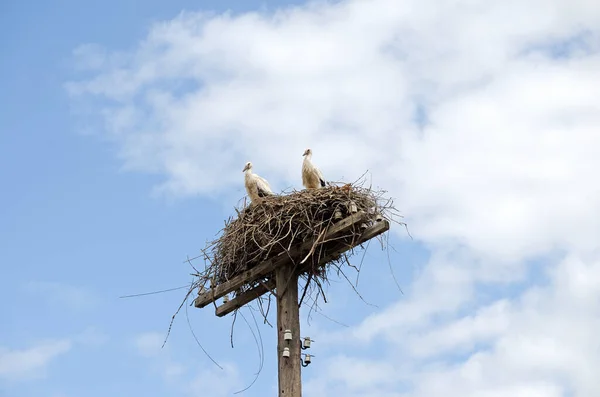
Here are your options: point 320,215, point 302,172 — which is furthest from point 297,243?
point 302,172

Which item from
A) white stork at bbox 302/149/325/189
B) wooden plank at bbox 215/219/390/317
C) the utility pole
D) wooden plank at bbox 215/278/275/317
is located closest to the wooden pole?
the utility pole

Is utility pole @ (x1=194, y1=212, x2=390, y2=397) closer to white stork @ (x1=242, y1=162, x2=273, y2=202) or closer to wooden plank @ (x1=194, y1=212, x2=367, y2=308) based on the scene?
wooden plank @ (x1=194, y1=212, x2=367, y2=308)

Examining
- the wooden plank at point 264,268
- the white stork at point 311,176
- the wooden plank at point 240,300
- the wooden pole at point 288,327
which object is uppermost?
the white stork at point 311,176

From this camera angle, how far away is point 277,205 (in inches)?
363

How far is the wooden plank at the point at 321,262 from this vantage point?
8070 millimetres

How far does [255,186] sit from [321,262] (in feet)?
12.8

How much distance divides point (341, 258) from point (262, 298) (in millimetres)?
874

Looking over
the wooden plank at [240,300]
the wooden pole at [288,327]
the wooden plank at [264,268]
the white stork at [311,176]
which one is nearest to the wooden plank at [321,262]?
the wooden plank at [240,300]

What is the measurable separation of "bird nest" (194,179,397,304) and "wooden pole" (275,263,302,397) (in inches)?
7.5

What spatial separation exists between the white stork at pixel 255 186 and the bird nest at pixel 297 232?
7.85 ft

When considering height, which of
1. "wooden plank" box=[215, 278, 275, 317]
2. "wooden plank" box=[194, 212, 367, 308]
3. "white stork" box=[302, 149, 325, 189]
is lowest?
"wooden plank" box=[215, 278, 275, 317]

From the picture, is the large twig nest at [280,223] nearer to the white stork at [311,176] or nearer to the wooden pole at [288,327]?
the wooden pole at [288,327]

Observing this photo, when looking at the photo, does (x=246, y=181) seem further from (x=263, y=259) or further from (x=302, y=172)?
(x=263, y=259)

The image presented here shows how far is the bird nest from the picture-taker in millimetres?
8227
